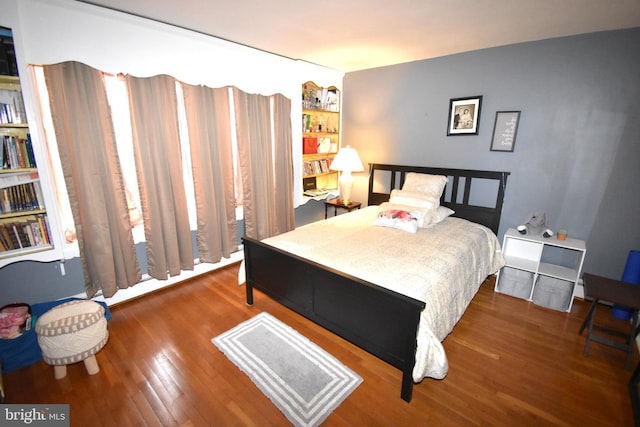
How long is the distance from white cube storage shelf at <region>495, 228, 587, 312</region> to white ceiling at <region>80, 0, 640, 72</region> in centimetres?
181

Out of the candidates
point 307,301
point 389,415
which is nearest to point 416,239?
point 307,301

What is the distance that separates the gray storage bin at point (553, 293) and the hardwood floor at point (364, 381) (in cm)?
14

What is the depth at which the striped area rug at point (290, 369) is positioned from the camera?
5.60 feet

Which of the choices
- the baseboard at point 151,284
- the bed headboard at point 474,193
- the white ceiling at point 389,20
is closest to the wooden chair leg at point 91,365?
the baseboard at point 151,284

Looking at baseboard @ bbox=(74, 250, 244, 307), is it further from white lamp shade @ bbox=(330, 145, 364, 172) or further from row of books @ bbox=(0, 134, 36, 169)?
white lamp shade @ bbox=(330, 145, 364, 172)

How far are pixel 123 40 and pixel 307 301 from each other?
2.64m

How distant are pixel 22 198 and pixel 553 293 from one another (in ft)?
15.0

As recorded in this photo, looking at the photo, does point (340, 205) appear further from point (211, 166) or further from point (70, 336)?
point (70, 336)

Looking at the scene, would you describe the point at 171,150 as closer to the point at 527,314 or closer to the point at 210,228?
the point at 210,228

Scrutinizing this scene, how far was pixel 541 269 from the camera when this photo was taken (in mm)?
2814

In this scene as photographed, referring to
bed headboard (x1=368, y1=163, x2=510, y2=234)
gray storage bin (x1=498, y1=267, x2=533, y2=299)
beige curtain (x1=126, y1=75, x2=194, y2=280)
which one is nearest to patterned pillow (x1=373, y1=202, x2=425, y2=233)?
bed headboard (x1=368, y1=163, x2=510, y2=234)

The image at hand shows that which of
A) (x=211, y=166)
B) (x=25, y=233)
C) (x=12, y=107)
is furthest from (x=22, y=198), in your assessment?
(x=211, y=166)

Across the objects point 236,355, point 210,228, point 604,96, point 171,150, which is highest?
point 604,96

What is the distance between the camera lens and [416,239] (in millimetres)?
2643
